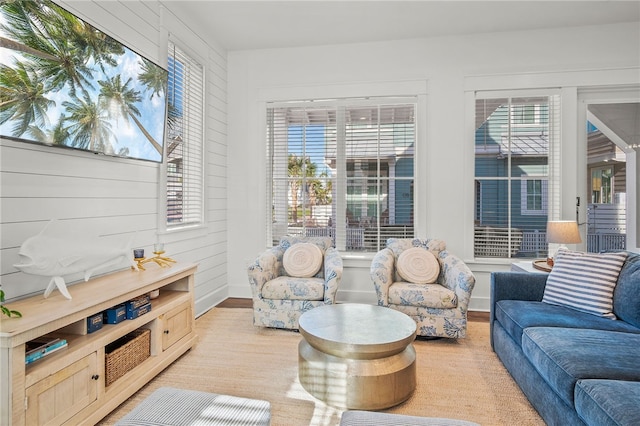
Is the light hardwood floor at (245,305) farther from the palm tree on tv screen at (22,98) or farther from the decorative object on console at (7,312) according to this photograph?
the palm tree on tv screen at (22,98)

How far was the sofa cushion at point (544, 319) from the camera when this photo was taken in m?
2.08

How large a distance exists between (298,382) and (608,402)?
160cm

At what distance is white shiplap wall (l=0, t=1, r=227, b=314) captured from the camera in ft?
6.31

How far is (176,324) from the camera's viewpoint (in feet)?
8.46

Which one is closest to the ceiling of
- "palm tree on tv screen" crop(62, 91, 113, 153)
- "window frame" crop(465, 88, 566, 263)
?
"window frame" crop(465, 88, 566, 263)

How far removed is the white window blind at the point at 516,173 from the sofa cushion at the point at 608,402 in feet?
8.52

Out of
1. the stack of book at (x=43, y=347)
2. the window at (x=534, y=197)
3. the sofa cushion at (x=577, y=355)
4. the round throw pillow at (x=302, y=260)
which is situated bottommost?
the sofa cushion at (x=577, y=355)

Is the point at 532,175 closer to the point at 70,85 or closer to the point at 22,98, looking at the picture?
the point at 70,85

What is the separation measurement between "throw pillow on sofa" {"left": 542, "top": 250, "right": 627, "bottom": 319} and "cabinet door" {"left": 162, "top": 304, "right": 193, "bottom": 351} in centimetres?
259

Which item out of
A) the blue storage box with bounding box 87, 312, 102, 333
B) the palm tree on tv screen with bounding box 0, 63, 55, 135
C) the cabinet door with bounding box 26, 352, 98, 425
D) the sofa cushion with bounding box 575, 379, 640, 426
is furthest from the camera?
the blue storage box with bounding box 87, 312, 102, 333

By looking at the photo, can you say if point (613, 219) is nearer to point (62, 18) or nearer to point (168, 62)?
point (168, 62)

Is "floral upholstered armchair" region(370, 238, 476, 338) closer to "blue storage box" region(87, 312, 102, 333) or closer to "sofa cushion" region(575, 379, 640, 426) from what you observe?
"sofa cushion" region(575, 379, 640, 426)

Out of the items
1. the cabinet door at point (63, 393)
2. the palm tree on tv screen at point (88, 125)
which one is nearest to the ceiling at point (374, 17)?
the palm tree on tv screen at point (88, 125)

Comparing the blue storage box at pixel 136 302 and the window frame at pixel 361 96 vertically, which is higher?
the window frame at pixel 361 96
